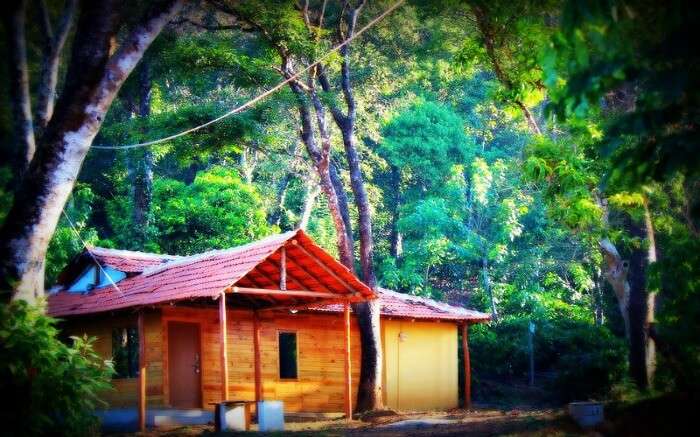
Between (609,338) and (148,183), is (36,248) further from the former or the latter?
(609,338)

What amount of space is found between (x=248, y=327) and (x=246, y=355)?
25.0 inches

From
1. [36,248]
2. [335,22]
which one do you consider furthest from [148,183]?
[36,248]

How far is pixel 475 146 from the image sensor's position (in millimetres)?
35125

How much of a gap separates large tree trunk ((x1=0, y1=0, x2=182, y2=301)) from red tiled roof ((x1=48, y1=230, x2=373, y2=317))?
11.6 ft

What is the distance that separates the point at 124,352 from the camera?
17141mm

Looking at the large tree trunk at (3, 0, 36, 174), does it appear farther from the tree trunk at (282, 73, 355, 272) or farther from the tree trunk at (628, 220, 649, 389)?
the tree trunk at (628, 220, 649, 389)

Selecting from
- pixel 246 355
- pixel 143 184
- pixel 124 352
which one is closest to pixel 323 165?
pixel 246 355

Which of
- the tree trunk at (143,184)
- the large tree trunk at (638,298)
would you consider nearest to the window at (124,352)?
the tree trunk at (143,184)

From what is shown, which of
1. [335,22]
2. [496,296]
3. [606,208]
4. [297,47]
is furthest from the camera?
[496,296]

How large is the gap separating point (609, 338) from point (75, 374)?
60.3 feet

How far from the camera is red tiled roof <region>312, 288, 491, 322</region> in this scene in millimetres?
19656

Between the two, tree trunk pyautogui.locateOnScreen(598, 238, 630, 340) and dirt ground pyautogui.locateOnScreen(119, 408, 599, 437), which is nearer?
dirt ground pyautogui.locateOnScreen(119, 408, 599, 437)

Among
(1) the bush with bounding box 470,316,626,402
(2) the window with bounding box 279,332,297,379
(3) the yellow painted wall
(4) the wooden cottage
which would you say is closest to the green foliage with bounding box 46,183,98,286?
(4) the wooden cottage

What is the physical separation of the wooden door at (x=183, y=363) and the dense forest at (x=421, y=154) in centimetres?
399
